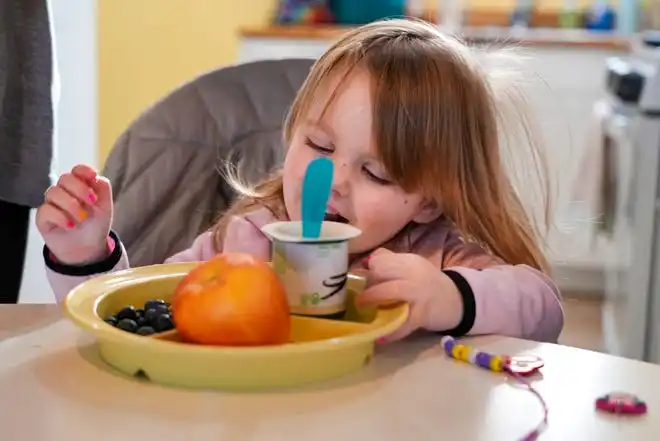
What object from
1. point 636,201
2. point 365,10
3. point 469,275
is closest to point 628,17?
point 365,10

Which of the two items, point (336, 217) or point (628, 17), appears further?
point (628, 17)

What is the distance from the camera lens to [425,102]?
1260 mm

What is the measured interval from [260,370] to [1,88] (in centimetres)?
114

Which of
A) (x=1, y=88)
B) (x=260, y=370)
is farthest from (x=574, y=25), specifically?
(x=260, y=370)

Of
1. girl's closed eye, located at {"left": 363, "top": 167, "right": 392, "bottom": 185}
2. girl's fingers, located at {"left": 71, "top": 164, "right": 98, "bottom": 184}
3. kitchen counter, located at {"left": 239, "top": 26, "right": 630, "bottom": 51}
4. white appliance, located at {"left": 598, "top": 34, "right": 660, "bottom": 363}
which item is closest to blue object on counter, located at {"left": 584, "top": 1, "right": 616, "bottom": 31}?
kitchen counter, located at {"left": 239, "top": 26, "right": 630, "bottom": 51}

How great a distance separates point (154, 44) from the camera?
422cm

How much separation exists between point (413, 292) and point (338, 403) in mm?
215

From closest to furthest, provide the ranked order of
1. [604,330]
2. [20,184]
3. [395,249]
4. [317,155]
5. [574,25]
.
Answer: [317,155], [395,249], [20,184], [604,330], [574,25]

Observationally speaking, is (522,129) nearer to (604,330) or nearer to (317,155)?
(317,155)

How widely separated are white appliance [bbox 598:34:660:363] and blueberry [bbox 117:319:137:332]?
190 centimetres

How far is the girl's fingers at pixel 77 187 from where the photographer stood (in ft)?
3.62

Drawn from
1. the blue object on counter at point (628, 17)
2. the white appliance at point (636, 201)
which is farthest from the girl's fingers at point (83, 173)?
the blue object on counter at point (628, 17)

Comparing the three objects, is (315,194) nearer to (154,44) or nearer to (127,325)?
(127,325)

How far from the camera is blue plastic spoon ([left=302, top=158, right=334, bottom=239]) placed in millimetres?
877
